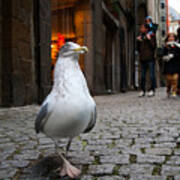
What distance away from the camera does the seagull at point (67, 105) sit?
156cm

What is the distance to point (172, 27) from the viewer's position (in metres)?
76.5

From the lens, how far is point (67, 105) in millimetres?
1552

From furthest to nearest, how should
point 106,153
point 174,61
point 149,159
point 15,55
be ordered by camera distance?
point 174,61, point 15,55, point 106,153, point 149,159

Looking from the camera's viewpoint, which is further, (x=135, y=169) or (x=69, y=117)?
(x=135, y=169)

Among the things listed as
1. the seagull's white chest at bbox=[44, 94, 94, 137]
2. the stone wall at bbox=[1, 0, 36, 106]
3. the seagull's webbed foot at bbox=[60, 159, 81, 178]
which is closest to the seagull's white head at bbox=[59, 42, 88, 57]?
the seagull's white chest at bbox=[44, 94, 94, 137]

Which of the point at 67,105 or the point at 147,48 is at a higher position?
the point at 147,48

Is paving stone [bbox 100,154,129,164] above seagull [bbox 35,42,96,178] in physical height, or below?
below

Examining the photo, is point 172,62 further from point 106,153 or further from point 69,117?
point 69,117

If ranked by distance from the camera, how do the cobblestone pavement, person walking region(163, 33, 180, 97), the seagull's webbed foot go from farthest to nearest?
1. person walking region(163, 33, 180, 97)
2. the cobblestone pavement
3. the seagull's webbed foot

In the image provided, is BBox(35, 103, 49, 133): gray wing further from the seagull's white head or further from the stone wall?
the stone wall

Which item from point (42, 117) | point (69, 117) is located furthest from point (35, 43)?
point (69, 117)

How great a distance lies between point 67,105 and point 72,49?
Result: 1.19 feet

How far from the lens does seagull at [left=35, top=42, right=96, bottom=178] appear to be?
1.56 m

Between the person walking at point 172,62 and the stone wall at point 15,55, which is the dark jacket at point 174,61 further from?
the stone wall at point 15,55
